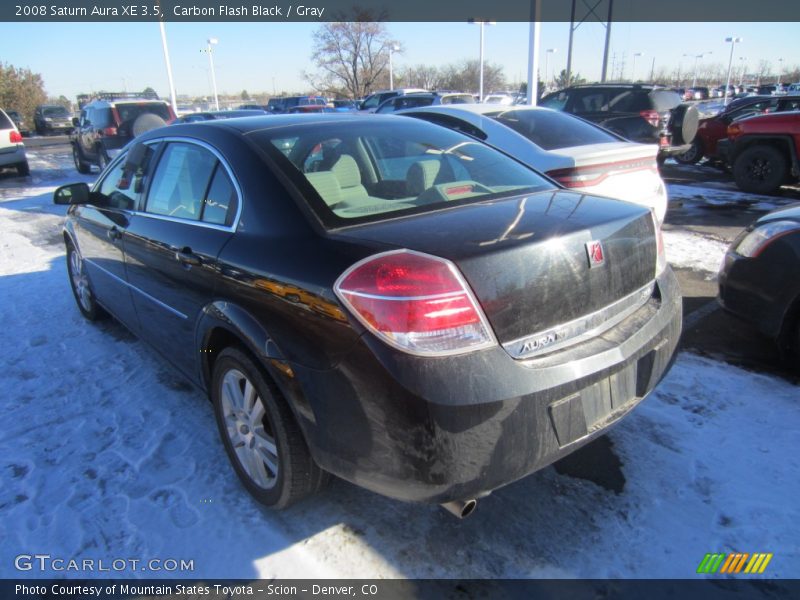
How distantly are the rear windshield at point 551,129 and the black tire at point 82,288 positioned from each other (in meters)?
4.17

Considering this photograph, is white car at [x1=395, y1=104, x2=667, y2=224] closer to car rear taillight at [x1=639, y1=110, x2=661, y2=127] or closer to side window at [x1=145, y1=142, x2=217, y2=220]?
side window at [x1=145, y1=142, x2=217, y2=220]

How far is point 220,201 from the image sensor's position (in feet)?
8.16

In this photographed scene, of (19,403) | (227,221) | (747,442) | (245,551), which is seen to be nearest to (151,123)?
(19,403)

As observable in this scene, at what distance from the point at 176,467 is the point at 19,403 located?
56.7 inches

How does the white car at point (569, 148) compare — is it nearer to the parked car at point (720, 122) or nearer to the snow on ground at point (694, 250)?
the snow on ground at point (694, 250)

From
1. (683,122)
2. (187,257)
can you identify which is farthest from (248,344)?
(683,122)

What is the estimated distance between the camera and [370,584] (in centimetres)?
204

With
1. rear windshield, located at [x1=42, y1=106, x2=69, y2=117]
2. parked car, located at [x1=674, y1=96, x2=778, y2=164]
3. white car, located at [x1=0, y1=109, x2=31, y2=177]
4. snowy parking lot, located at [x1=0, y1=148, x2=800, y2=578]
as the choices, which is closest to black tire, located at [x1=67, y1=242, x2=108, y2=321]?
snowy parking lot, located at [x1=0, y1=148, x2=800, y2=578]

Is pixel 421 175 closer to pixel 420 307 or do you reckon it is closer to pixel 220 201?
pixel 220 201

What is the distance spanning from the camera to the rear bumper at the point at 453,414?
5.49 feet

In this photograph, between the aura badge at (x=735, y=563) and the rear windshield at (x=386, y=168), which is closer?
the aura badge at (x=735, y=563)

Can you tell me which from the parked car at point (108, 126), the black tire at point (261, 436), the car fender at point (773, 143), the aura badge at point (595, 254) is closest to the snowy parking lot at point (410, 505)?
the black tire at point (261, 436)

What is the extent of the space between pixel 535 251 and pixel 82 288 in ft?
13.7

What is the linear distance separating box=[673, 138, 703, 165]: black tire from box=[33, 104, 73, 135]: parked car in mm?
35133
